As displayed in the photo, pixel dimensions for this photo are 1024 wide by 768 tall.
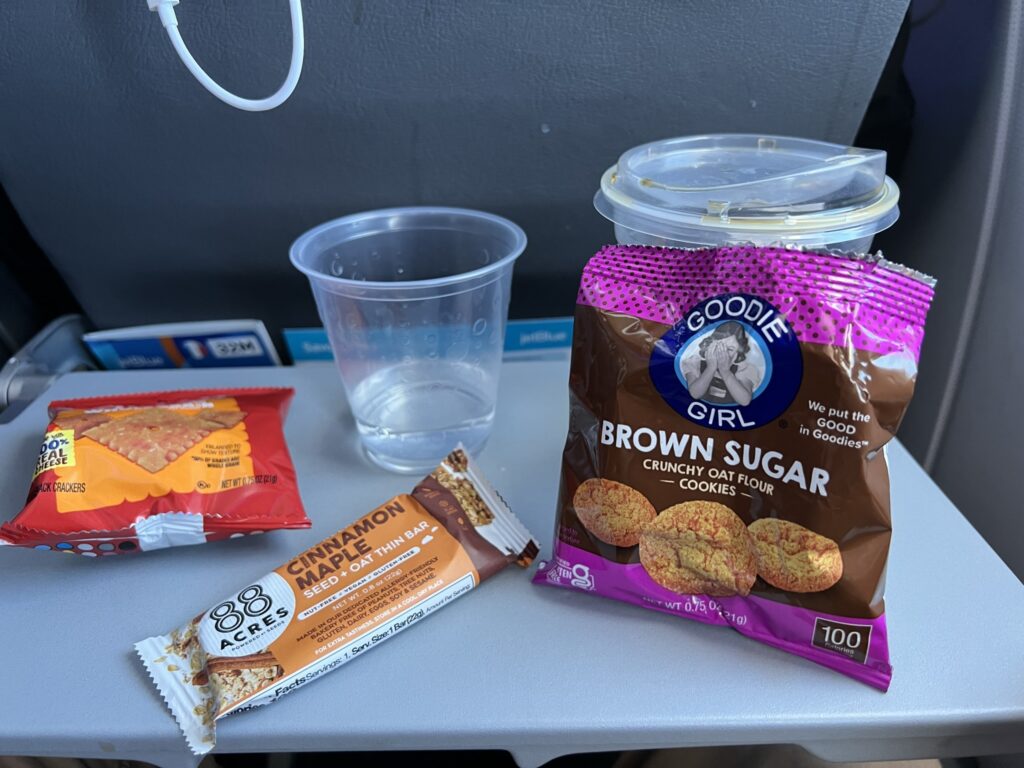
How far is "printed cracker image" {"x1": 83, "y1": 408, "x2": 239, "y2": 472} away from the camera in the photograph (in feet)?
2.18

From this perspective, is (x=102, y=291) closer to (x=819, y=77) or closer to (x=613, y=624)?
(x=613, y=624)

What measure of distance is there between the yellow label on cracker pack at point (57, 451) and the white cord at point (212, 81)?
1.16ft

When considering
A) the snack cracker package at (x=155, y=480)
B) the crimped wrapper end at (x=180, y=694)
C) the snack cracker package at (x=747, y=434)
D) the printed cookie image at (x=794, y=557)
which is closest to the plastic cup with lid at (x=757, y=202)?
the snack cracker package at (x=747, y=434)

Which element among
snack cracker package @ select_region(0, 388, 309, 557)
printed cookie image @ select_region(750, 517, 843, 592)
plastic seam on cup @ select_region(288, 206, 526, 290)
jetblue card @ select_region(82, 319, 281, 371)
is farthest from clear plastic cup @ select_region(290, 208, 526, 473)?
printed cookie image @ select_region(750, 517, 843, 592)

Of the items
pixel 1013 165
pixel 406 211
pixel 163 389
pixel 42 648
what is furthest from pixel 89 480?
pixel 1013 165

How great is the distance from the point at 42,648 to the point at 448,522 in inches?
13.2

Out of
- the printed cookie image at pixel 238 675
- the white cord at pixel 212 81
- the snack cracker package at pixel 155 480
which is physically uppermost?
the white cord at pixel 212 81

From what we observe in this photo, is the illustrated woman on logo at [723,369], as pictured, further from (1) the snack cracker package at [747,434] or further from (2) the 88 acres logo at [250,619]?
(2) the 88 acres logo at [250,619]

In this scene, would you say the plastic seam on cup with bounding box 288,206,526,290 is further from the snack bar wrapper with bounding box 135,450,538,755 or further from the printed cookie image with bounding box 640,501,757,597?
the printed cookie image with bounding box 640,501,757,597

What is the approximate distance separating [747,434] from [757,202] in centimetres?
20

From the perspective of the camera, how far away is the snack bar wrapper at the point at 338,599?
516 millimetres

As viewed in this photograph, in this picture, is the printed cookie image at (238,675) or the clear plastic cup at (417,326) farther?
the clear plastic cup at (417,326)

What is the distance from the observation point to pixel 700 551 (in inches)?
21.1

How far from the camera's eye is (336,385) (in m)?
0.88
